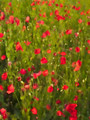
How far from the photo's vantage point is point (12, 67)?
2.06 metres

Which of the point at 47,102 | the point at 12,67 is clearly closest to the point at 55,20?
the point at 12,67

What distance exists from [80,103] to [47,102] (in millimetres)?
235

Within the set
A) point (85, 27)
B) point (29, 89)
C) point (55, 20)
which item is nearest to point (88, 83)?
point (29, 89)

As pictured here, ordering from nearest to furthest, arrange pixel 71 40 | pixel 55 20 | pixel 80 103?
pixel 80 103
pixel 71 40
pixel 55 20

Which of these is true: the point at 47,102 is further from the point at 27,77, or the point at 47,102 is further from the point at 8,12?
the point at 8,12

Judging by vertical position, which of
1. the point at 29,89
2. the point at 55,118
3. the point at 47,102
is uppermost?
the point at 29,89

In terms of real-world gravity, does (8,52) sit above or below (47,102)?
above

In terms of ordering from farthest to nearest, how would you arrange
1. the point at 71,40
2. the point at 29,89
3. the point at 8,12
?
1. the point at 8,12
2. the point at 71,40
3. the point at 29,89

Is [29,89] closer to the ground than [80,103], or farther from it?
farther from it

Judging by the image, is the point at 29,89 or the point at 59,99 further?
the point at 59,99

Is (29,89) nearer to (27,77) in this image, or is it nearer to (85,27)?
(27,77)

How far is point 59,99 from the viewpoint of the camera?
1.75m

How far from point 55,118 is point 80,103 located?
0.20m

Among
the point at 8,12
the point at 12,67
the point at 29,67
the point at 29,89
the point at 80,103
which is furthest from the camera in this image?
the point at 8,12
